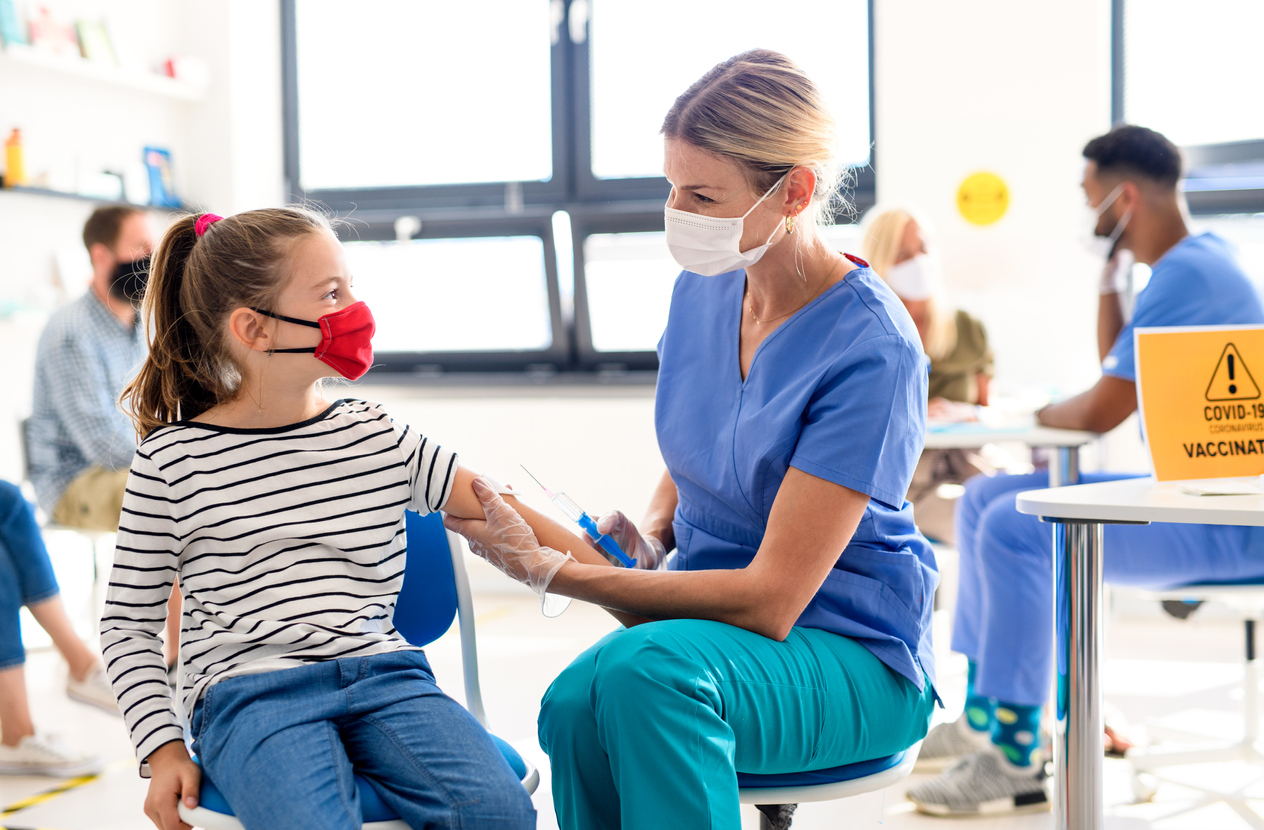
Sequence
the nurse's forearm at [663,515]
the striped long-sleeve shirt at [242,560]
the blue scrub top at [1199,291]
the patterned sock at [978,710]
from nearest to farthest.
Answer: the striped long-sleeve shirt at [242,560], the nurse's forearm at [663,515], the blue scrub top at [1199,291], the patterned sock at [978,710]

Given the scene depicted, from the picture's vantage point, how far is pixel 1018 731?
1965 millimetres

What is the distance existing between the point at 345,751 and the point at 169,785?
17cm

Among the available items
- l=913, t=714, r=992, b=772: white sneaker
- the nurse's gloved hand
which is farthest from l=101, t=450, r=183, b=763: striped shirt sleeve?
l=913, t=714, r=992, b=772: white sneaker

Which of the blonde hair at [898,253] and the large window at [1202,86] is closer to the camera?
the blonde hair at [898,253]

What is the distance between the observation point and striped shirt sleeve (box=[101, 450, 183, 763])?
1.10 meters

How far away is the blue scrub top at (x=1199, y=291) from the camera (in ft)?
6.41

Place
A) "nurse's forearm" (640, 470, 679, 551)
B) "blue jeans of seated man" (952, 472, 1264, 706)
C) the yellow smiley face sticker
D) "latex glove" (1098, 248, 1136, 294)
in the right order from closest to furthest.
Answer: "nurse's forearm" (640, 470, 679, 551) → "blue jeans of seated man" (952, 472, 1264, 706) → "latex glove" (1098, 248, 1136, 294) → the yellow smiley face sticker

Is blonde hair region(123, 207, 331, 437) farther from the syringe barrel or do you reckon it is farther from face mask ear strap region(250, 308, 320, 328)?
the syringe barrel

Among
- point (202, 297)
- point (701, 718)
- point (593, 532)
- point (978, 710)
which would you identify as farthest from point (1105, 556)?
point (202, 297)

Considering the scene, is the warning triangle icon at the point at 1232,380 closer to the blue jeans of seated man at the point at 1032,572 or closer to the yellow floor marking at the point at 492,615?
the blue jeans of seated man at the point at 1032,572

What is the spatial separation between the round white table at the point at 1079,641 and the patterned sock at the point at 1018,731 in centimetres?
66

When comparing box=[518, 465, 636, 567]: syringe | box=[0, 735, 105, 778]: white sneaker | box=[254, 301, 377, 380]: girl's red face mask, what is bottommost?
box=[0, 735, 105, 778]: white sneaker

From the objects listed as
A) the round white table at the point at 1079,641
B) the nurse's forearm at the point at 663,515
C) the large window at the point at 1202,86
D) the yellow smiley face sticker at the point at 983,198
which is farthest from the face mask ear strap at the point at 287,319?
the large window at the point at 1202,86

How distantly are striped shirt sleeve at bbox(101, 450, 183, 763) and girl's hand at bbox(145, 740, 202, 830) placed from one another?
0.05 ft
